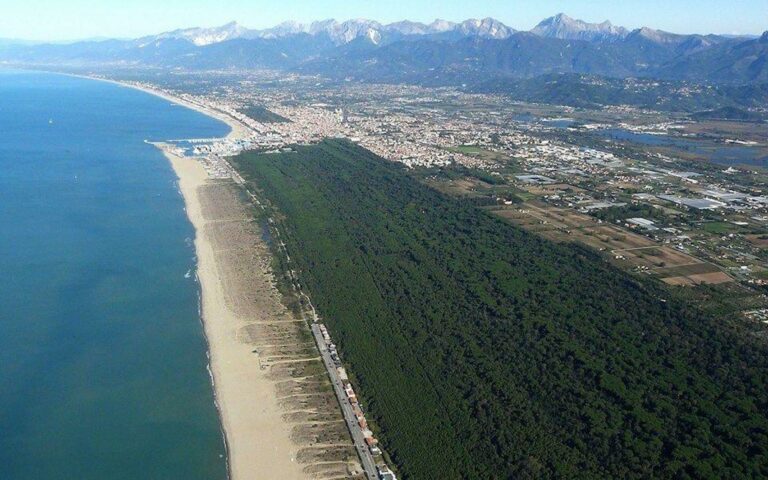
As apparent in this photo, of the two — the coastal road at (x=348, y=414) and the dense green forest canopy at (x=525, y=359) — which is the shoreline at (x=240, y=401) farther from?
the dense green forest canopy at (x=525, y=359)

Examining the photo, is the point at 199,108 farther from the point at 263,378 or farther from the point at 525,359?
the point at 525,359

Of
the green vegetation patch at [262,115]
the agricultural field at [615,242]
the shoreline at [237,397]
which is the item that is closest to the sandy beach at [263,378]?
the shoreline at [237,397]

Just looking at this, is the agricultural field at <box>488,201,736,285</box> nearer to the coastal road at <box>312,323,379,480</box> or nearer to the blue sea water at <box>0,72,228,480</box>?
the coastal road at <box>312,323,379,480</box>

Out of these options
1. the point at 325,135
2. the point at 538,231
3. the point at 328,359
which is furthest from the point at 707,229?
the point at 325,135

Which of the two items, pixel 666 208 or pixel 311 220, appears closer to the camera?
pixel 311 220

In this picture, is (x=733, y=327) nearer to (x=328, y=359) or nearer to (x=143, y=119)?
(x=328, y=359)

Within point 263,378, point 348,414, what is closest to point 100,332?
point 263,378
